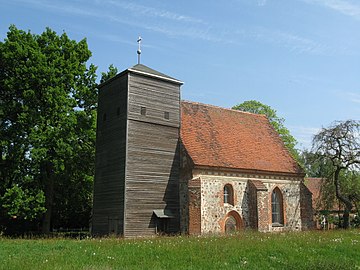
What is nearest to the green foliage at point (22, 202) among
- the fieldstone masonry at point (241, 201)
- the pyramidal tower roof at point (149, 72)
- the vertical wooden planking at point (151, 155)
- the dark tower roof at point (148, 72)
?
the vertical wooden planking at point (151, 155)

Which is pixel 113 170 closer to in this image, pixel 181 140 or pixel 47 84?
pixel 181 140

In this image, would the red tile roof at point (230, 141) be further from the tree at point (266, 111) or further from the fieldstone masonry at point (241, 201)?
the tree at point (266, 111)

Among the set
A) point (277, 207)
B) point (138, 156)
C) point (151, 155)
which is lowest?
point (277, 207)

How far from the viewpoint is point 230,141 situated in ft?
95.3

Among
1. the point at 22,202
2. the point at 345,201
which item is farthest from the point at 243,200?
the point at 22,202

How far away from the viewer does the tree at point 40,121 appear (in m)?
26.9

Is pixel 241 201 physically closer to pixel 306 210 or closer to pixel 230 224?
pixel 230 224

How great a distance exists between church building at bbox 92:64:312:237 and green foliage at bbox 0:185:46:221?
3.99m

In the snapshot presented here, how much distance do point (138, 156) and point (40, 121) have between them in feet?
27.7

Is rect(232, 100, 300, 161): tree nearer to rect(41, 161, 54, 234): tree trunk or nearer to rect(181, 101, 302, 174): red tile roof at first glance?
rect(181, 101, 302, 174): red tile roof

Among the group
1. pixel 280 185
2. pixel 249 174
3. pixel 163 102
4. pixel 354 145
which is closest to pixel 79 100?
pixel 163 102

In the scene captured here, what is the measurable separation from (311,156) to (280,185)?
205 inches

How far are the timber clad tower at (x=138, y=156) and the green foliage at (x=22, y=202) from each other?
13.2 feet

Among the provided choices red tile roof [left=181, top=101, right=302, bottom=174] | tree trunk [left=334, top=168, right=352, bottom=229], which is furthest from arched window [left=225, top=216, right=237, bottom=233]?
tree trunk [left=334, top=168, right=352, bottom=229]
